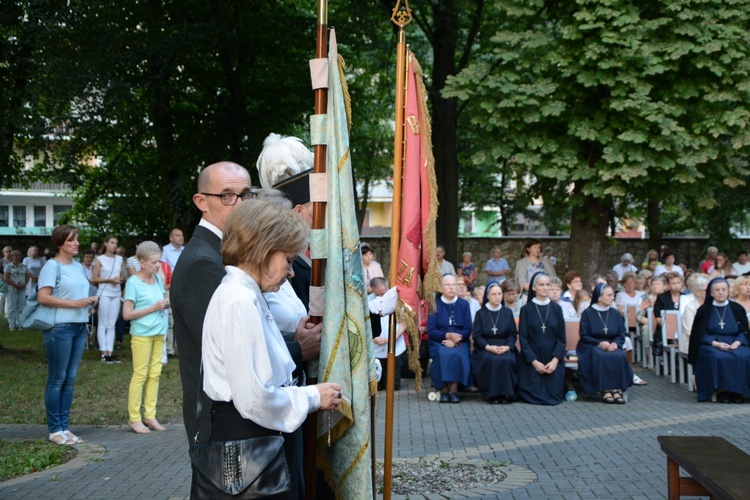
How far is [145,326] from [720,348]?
25.3ft

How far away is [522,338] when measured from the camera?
1270 centimetres

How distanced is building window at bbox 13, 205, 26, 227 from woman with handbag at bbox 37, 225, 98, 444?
5628 centimetres

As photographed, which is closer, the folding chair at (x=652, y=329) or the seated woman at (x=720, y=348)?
the seated woman at (x=720, y=348)

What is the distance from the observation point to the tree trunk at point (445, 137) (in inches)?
792

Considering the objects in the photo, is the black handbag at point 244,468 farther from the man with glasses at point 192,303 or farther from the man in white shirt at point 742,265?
the man in white shirt at point 742,265

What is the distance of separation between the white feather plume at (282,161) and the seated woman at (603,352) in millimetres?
8699

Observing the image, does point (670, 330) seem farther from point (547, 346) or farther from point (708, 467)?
point (708, 467)

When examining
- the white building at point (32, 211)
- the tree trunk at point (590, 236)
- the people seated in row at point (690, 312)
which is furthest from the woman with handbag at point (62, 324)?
the white building at point (32, 211)

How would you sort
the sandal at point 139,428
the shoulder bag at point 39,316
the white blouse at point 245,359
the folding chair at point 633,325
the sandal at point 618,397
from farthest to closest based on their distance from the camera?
1. the folding chair at point 633,325
2. the sandal at point 618,397
3. the sandal at point 139,428
4. the shoulder bag at point 39,316
5. the white blouse at point 245,359

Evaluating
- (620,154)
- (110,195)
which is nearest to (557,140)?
(620,154)

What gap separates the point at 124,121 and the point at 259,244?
17.9 m

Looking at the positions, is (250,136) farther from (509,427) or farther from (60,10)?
(509,427)

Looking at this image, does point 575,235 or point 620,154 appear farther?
point 575,235

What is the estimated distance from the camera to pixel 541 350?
1262 centimetres
